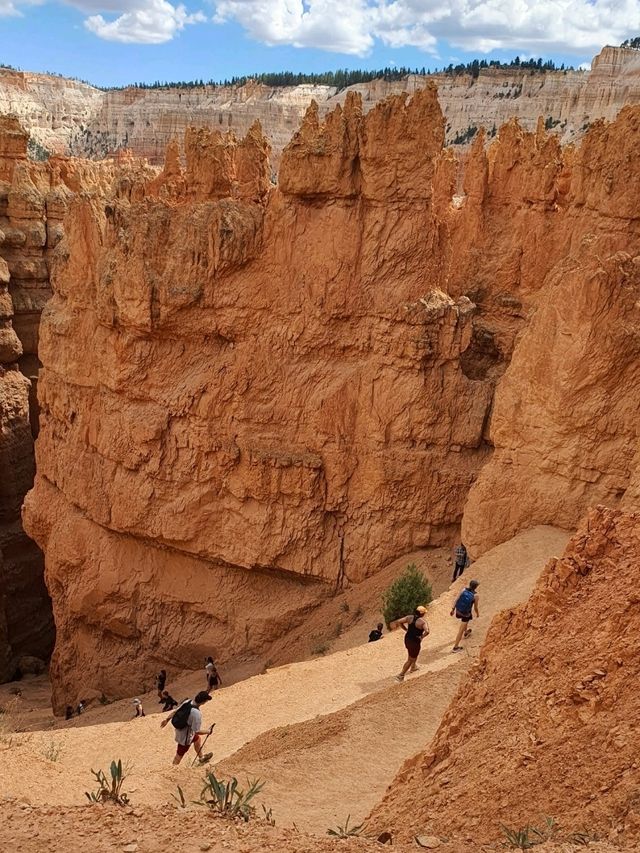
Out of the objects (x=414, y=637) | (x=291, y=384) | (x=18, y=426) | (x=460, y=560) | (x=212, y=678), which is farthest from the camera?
(x=18, y=426)

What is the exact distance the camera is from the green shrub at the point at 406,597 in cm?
1172

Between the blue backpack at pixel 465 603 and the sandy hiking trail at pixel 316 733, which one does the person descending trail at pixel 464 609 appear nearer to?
the blue backpack at pixel 465 603

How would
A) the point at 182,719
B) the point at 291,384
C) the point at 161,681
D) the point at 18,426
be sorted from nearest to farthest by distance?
1. the point at 182,719
2. the point at 291,384
3. the point at 161,681
4. the point at 18,426

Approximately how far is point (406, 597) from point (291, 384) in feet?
13.9

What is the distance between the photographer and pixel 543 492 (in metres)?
11.9

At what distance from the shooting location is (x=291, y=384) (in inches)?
558

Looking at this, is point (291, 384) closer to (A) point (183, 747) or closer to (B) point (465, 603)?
(B) point (465, 603)

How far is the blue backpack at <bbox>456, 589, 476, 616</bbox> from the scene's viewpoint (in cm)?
956

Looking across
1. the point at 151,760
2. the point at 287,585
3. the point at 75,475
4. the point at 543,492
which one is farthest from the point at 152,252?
the point at 151,760

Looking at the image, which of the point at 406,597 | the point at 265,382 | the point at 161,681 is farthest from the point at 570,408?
the point at 161,681

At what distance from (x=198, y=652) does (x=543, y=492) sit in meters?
7.00

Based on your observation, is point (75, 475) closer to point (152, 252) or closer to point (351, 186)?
point (152, 252)

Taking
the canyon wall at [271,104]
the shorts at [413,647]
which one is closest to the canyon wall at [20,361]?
the shorts at [413,647]

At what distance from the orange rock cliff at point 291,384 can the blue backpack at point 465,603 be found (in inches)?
108
